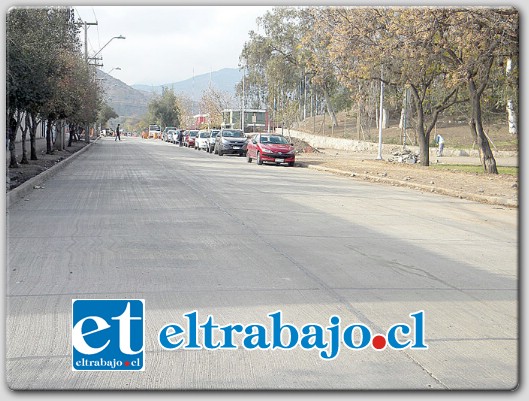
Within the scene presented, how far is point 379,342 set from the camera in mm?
5645

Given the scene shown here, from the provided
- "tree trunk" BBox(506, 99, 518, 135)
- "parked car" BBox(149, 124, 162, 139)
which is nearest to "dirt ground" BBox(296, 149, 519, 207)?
"tree trunk" BBox(506, 99, 518, 135)

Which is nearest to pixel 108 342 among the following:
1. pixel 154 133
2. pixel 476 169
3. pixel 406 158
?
pixel 476 169

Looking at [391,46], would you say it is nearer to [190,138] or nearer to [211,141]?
[211,141]

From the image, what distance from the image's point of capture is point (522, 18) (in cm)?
700

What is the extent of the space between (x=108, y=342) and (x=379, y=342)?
2.34 m

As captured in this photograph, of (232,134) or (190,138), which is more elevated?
(190,138)

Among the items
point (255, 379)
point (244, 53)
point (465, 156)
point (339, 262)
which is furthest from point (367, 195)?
point (244, 53)

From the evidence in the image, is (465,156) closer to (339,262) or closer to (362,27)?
(362,27)

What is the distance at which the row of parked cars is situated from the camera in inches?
1332

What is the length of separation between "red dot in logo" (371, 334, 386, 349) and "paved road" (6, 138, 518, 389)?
13 centimetres

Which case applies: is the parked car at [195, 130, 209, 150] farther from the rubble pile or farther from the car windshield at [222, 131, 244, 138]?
the rubble pile

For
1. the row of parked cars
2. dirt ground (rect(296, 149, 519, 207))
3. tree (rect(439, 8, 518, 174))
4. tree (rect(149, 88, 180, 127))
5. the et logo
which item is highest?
tree (rect(149, 88, 180, 127))

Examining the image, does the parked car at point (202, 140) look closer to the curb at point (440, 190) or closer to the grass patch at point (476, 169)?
the grass patch at point (476, 169)

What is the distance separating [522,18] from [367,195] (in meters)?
12.2
